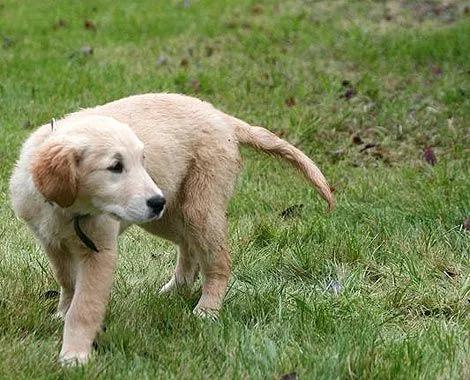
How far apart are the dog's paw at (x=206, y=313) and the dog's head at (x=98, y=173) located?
533mm

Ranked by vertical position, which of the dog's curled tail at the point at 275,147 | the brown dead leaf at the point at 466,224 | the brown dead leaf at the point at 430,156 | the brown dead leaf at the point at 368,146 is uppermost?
the dog's curled tail at the point at 275,147

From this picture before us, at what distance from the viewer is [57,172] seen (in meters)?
3.71

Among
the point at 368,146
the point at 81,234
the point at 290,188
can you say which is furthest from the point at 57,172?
the point at 368,146

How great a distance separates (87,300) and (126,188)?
0.45 metres

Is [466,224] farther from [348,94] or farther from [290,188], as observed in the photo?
[348,94]

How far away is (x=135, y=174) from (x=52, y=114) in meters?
3.67

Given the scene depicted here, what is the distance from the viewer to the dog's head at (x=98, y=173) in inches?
147

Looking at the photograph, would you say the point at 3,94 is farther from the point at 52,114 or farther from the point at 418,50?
the point at 418,50

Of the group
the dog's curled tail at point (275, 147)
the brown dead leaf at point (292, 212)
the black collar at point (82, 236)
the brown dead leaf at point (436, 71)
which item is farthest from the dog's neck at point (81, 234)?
the brown dead leaf at point (436, 71)

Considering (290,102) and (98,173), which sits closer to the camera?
(98,173)

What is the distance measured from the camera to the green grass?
373 cm

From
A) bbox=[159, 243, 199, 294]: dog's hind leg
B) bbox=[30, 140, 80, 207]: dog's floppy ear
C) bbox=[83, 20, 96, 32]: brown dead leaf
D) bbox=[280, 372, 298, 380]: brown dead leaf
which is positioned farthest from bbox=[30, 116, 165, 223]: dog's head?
bbox=[83, 20, 96, 32]: brown dead leaf

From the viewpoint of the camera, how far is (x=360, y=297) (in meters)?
4.35

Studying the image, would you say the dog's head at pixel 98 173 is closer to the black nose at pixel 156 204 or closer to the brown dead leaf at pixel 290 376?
the black nose at pixel 156 204
